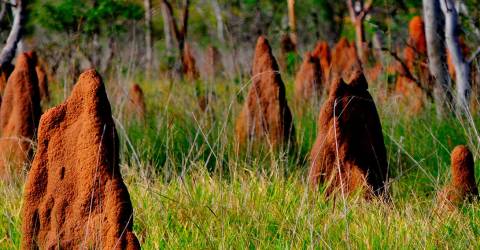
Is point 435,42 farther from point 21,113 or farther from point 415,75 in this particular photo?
point 21,113

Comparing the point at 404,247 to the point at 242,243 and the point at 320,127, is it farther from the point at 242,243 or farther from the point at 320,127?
the point at 320,127

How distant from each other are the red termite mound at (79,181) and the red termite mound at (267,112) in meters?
2.86

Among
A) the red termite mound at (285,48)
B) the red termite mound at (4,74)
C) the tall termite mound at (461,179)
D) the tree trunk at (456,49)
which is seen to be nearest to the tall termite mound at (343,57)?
the red termite mound at (285,48)

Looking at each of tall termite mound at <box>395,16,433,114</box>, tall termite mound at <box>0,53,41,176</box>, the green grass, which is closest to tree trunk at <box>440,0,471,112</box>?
tall termite mound at <box>395,16,433,114</box>

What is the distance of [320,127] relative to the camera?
5.71 metres

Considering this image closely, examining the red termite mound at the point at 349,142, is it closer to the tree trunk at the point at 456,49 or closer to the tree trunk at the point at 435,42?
the tree trunk at the point at 456,49

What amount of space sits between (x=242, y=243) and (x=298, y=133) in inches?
130

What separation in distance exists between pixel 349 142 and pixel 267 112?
4.92 feet

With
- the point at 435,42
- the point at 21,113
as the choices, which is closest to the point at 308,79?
the point at 435,42

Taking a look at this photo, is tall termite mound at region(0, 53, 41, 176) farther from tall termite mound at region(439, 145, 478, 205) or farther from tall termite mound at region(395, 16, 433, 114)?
tall termite mound at region(395, 16, 433, 114)

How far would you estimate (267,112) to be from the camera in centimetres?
713

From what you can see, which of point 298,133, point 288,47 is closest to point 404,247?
point 298,133

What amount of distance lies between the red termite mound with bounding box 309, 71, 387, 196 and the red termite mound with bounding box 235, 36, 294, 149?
1.17 metres

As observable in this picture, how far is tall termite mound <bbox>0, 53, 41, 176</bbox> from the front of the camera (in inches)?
255
